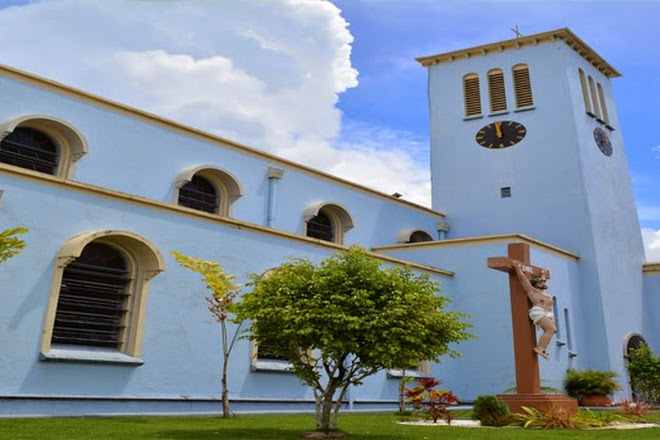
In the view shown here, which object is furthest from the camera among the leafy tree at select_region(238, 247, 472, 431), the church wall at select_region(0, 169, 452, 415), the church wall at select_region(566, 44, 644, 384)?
the church wall at select_region(566, 44, 644, 384)

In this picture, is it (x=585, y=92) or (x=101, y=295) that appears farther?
→ (x=585, y=92)

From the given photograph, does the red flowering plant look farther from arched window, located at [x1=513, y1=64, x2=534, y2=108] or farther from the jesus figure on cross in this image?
arched window, located at [x1=513, y1=64, x2=534, y2=108]

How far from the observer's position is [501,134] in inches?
1101

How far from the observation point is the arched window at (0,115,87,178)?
1564 cm

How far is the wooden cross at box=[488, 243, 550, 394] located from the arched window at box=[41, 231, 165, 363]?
7.95 m

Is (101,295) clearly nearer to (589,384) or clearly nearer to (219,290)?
(219,290)

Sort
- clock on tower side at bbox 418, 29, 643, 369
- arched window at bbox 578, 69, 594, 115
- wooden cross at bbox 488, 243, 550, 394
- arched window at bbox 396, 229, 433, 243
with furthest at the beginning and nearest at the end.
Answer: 1. arched window at bbox 578, 69, 594, 115
2. arched window at bbox 396, 229, 433, 243
3. clock on tower side at bbox 418, 29, 643, 369
4. wooden cross at bbox 488, 243, 550, 394

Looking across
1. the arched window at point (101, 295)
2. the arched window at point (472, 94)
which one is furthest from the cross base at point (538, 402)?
the arched window at point (472, 94)

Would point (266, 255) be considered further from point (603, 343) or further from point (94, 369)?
point (603, 343)

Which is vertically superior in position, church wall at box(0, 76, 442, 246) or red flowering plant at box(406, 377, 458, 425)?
church wall at box(0, 76, 442, 246)

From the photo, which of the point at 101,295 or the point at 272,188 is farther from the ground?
the point at 272,188

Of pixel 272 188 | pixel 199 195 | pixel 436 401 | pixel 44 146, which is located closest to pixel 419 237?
pixel 272 188

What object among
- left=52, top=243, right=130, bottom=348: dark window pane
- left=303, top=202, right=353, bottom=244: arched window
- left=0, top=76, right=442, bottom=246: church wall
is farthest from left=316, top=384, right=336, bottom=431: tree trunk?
left=303, top=202, right=353, bottom=244: arched window

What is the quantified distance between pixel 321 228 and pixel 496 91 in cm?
1161
